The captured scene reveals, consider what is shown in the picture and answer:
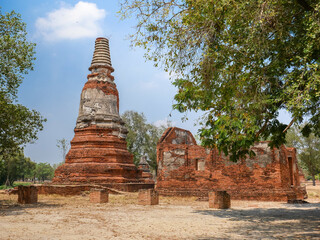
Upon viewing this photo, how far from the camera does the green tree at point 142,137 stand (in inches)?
1564

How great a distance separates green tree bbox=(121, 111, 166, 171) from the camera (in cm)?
3972

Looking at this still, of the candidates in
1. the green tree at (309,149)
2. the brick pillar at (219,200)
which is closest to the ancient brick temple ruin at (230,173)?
the brick pillar at (219,200)

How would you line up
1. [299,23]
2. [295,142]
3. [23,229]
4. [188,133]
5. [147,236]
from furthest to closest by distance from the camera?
[295,142], [188,133], [299,23], [23,229], [147,236]

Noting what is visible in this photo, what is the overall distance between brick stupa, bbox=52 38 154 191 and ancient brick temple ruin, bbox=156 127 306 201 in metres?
3.37

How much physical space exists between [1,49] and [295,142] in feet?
114

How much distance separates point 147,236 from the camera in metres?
6.30

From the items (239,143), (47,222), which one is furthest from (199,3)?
(47,222)

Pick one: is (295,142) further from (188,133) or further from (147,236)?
(147,236)

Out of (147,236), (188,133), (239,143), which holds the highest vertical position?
(188,133)

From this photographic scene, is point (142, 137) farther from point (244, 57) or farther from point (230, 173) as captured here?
point (244, 57)

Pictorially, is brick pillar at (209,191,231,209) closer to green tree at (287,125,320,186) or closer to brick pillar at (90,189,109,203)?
brick pillar at (90,189,109,203)

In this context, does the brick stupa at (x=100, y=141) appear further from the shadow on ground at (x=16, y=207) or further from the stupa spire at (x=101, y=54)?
the shadow on ground at (x=16, y=207)

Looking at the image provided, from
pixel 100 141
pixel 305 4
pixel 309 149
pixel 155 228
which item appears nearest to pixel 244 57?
pixel 305 4

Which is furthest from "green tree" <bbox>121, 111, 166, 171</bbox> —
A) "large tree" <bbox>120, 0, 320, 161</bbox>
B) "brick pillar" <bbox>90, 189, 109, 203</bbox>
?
"large tree" <bbox>120, 0, 320, 161</bbox>
